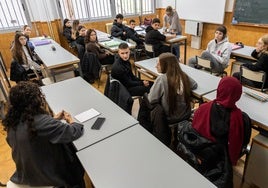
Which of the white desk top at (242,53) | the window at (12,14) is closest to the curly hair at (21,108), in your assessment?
the white desk top at (242,53)

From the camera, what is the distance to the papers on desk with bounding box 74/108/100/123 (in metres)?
1.88

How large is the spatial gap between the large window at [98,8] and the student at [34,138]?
555 cm

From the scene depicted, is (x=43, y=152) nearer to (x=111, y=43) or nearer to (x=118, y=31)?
(x=111, y=43)

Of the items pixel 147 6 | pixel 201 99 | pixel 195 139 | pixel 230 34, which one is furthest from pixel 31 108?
pixel 147 6

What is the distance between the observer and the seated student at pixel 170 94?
2.06 m

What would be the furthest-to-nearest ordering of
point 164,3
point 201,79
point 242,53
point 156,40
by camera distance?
1. point 164,3
2. point 156,40
3. point 242,53
4. point 201,79

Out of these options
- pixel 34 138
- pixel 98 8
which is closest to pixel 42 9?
pixel 98 8

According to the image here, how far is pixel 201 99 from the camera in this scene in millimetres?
2270

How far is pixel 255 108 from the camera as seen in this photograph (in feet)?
6.41

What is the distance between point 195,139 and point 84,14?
20.0 feet

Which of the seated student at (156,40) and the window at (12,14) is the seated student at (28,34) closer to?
the window at (12,14)

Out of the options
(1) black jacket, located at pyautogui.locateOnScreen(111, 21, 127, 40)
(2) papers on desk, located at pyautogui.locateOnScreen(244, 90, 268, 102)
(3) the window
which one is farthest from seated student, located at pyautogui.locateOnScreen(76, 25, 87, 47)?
(2) papers on desk, located at pyautogui.locateOnScreen(244, 90, 268, 102)

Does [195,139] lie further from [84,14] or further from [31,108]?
[84,14]

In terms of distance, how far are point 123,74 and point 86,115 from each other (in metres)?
1.00
